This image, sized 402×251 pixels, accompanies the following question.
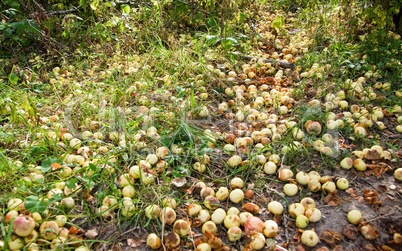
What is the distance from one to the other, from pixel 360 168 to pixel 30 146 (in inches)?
101

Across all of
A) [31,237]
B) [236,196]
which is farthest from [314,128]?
[31,237]

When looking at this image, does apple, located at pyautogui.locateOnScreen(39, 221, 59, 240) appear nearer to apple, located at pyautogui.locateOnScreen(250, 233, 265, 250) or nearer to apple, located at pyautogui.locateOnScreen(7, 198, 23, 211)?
apple, located at pyautogui.locateOnScreen(7, 198, 23, 211)

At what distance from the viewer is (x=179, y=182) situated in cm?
219

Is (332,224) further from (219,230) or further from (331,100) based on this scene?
(331,100)

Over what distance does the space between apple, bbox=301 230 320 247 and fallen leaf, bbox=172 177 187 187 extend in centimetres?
87

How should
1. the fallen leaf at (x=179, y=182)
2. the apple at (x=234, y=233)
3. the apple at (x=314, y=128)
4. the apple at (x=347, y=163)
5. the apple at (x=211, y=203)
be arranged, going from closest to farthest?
the apple at (x=234, y=233)
the apple at (x=211, y=203)
the fallen leaf at (x=179, y=182)
the apple at (x=347, y=163)
the apple at (x=314, y=128)

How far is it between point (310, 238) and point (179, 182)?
0.94 meters

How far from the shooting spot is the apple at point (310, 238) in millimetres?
1795

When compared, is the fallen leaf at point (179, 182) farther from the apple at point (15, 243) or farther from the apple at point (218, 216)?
the apple at point (15, 243)

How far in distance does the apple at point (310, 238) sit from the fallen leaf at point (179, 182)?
2.84 ft

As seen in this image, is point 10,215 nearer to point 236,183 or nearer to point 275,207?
point 236,183

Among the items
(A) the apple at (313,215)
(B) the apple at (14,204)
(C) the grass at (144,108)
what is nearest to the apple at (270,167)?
(C) the grass at (144,108)

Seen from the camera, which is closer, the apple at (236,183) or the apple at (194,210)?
the apple at (194,210)

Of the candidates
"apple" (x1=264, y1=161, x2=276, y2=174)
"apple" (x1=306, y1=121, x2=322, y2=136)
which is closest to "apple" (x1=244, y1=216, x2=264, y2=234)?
"apple" (x1=264, y1=161, x2=276, y2=174)
